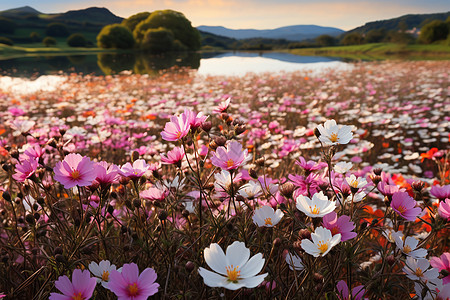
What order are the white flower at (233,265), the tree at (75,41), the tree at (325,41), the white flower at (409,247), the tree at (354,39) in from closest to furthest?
the white flower at (233,265) < the white flower at (409,247) < the tree at (354,39) < the tree at (75,41) < the tree at (325,41)

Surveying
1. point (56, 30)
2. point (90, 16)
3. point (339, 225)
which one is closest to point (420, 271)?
point (339, 225)

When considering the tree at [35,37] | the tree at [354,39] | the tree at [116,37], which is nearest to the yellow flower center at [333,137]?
the tree at [116,37]

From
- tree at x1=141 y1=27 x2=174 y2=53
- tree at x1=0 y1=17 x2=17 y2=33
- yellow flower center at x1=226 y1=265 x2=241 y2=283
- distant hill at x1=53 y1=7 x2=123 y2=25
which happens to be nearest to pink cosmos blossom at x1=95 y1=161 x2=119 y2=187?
yellow flower center at x1=226 y1=265 x2=241 y2=283

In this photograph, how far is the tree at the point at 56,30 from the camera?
68062mm

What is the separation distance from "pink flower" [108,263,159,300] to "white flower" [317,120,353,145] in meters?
0.73

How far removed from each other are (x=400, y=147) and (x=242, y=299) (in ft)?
13.6

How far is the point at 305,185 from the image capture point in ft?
4.01

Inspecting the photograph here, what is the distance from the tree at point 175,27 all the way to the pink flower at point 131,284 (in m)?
50.6

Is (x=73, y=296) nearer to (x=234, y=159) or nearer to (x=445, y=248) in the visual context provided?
(x=234, y=159)

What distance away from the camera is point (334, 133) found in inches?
44.9

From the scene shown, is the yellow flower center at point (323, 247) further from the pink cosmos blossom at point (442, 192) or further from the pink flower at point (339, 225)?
the pink cosmos blossom at point (442, 192)

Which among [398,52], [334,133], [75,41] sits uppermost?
[75,41]

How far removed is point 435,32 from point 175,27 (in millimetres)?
39184

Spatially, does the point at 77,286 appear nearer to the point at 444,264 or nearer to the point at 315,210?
the point at 315,210
